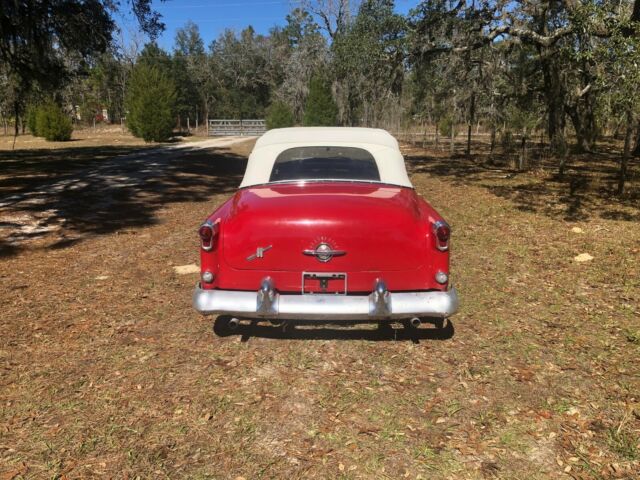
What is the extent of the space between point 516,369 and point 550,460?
1.01 metres

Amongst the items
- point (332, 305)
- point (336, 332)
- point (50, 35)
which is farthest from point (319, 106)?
point (332, 305)

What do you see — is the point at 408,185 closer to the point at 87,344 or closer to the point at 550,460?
the point at 550,460

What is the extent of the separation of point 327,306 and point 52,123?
34.3 meters

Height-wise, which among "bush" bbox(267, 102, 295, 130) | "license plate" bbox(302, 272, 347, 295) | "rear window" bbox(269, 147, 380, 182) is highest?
"bush" bbox(267, 102, 295, 130)

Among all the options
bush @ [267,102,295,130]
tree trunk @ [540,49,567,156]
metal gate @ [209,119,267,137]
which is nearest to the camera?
tree trunk @ [540,49,567,156]

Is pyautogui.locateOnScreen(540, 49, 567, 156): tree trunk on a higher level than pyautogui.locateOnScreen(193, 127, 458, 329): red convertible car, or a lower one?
higher

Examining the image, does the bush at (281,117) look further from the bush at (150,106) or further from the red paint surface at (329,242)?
the red paint surface at (329,242)

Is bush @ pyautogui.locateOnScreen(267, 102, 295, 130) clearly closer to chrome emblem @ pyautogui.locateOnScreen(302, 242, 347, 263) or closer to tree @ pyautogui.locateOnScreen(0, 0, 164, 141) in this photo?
tree @ pyautogui.locateOnScreen(0, 0, 164, 141)

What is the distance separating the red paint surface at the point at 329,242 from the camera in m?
3.36

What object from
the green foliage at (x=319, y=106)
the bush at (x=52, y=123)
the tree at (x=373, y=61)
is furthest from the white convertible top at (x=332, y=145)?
the bush at (x=52, y=123)

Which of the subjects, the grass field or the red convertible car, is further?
the red convertible car

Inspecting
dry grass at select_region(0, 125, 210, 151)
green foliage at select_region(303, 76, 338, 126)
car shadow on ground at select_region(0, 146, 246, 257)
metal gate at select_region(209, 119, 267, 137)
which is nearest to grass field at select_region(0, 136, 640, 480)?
car shadow on ground at select_region(0, 146, 246, 257)

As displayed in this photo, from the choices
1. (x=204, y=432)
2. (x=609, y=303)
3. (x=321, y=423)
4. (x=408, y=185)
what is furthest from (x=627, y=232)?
(x=204, y=432)

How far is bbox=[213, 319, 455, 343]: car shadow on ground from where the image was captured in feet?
13.3
